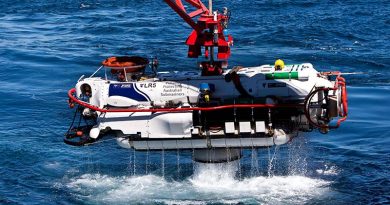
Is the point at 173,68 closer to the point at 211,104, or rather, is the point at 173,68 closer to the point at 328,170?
the point at 328,170

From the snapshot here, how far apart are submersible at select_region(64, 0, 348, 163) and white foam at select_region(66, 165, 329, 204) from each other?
7.68 feet

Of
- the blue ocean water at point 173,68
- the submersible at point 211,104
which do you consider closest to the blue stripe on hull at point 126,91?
the submersible at point 211,104

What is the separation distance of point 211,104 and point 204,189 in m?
5.02

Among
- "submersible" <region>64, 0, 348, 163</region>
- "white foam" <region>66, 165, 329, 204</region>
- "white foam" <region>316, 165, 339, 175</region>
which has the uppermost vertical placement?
"submersible" <region>64, 0, 348, 163</region>

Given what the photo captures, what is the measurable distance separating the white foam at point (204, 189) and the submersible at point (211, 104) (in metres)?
2.34

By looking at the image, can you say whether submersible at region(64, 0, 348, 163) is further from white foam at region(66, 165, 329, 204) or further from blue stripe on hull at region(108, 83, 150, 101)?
white foam at region(66, 165, 329, 204)

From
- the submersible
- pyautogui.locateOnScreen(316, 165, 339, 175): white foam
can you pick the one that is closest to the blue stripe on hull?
the submersible

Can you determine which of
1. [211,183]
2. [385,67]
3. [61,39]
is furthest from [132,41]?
[211,183]

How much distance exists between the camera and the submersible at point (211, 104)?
34.1 meters

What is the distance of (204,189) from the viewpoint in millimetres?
37094

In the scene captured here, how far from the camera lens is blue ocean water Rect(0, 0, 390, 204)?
3725 centimetres

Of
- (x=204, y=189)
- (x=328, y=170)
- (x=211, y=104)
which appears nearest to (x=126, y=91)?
(x=211, y=104)

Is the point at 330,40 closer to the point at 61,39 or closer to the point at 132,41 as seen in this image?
the point at 132,41

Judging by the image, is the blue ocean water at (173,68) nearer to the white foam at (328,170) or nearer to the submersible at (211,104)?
the white foam at (328,170)
